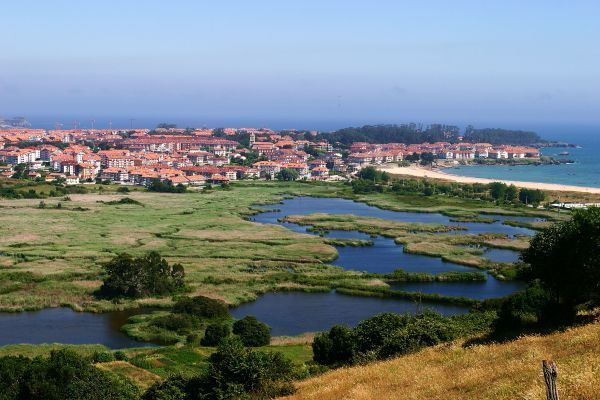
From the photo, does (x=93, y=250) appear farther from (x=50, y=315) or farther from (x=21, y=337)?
(x=21, y=337)

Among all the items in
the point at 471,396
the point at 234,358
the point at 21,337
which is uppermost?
the point at 471,396

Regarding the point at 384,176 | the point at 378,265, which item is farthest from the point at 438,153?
the point at 378,265

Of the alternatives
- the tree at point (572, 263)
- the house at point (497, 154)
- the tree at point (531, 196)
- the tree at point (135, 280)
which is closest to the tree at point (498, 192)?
the tree at point (531, 196)

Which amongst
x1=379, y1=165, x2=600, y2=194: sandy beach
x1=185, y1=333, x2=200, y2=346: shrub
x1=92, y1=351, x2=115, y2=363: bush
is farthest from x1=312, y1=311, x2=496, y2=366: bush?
x1=379, y1=165, x2=600, y2=194: sandy beach

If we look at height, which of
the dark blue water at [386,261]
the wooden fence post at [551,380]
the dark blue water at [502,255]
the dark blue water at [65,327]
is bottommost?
the dark blue water at [65,327]

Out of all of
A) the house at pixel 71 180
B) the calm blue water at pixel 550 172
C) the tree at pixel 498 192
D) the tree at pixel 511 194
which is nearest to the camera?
the tree at pixel 511 194

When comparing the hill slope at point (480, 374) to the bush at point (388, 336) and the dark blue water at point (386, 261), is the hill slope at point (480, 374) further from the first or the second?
the dark blue water at point (386, 261)

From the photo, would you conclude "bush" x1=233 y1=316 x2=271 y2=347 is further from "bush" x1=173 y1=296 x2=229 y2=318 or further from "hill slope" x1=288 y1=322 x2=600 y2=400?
"hill slope" x1=288 y1=322 x2=600 y2=400
